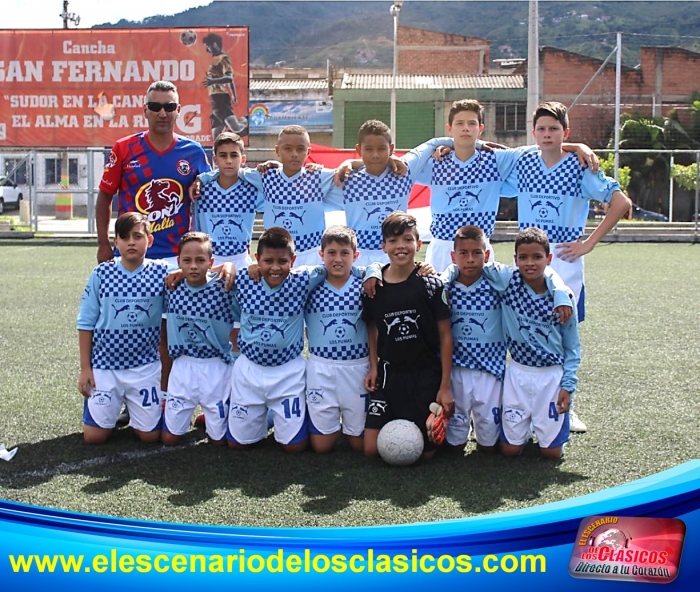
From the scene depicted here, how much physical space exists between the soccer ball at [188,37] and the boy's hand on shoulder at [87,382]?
16634 millimetres

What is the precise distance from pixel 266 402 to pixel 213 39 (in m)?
16.8

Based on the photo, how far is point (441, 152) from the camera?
5.19m

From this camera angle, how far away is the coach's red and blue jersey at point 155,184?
5.04 m

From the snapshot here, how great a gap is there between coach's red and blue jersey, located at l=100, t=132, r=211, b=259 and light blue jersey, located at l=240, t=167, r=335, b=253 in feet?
1.36

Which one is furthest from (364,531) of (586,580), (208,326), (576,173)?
(576,173)

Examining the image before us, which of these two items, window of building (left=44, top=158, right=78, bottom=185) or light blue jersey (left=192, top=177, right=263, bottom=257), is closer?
light blue jersey (left=192, top=177, right=263, bottom=257)

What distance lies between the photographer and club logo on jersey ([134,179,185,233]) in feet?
16.5

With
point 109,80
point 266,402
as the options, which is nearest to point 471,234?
point 266,402

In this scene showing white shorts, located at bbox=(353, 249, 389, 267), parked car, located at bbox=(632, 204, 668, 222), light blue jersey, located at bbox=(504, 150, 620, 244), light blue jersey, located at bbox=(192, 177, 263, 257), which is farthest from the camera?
parked car, located at bbox=(632, 204, 668, 222)

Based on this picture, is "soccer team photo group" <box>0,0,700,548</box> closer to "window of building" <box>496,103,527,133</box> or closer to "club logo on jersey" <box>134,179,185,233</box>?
"club logo on jersey" <box>134,179,185,233</box>

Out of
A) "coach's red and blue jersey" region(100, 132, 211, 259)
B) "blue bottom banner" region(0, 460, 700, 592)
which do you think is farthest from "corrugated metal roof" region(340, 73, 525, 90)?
"blue bottom banner" region(0, 460, 700, 592)

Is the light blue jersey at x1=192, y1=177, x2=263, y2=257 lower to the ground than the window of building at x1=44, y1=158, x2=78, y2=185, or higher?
lower

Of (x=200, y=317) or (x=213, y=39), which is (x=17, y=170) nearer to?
(x=213, y=39)

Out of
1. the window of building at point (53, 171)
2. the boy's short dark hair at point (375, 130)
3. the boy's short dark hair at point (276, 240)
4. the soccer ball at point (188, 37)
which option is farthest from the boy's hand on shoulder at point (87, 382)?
the window of building at point (53, 171)
